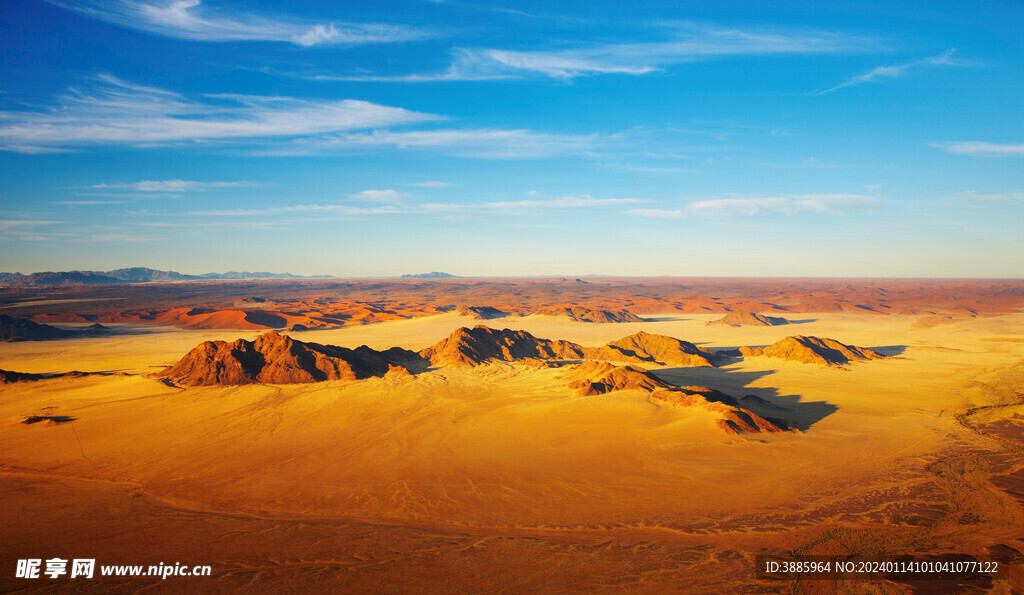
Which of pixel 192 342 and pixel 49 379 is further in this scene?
pixel 192 342

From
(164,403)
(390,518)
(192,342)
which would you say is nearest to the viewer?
(390,518)

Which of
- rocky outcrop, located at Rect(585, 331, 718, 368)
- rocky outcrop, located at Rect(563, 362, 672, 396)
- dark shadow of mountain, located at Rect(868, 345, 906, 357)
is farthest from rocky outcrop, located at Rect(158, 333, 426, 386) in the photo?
dark shadow of mountain, located at Rect(868, 345, 906, 357)

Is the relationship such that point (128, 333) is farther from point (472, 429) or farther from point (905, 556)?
point (905, 556)

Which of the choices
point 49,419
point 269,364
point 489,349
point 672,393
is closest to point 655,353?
point 489,349

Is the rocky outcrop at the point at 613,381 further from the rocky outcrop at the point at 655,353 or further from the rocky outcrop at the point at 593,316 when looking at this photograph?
the rocky outcrop at the point at 593,316

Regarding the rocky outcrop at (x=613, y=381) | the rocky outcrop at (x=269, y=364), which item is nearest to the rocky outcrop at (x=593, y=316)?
the rocky outcrop at (x=613, y=381)

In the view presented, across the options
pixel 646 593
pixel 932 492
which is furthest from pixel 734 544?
pixel 932 492
